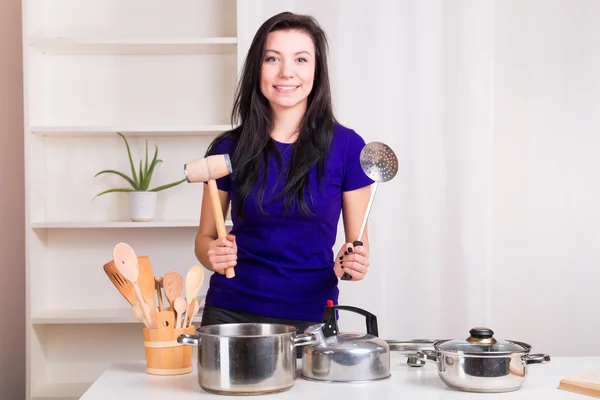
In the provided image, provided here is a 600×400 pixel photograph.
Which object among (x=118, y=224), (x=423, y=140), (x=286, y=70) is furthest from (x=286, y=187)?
(x=423, y=140)

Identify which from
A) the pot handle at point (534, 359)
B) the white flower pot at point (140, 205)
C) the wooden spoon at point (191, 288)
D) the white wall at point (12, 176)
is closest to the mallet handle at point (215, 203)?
the wooden spoon at point (191, 288)

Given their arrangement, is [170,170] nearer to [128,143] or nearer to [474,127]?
[128,143]

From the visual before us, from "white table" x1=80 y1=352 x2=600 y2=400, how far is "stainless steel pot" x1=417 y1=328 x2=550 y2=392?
2cm

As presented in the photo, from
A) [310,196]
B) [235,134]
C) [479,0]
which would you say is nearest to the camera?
[310,196]

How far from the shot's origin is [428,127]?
11.0 ft

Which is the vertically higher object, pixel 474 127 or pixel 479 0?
pixel 479 0

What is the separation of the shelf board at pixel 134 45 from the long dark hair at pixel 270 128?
42.1 inches

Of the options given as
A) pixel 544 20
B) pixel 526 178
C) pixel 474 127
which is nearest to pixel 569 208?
pixel 526 178

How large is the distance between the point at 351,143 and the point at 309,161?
0.50 feet

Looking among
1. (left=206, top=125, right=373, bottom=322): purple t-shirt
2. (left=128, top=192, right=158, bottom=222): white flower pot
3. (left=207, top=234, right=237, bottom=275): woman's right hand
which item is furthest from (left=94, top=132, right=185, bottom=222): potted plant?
(left=207, top=234, right=237, bottom=275): woman's right hand

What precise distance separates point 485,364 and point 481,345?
5 cm

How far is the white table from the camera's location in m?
1.39

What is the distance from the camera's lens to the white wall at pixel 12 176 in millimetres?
3428

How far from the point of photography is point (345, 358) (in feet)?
4.76
